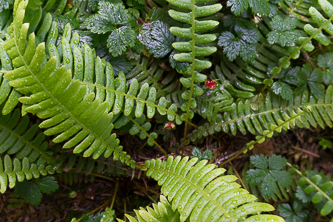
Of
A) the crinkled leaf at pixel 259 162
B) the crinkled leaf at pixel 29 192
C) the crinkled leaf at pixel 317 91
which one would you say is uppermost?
the crinkled leaf at pixel 317 91

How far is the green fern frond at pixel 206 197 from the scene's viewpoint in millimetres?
1328

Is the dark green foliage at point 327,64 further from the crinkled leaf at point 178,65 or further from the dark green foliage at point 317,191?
the crinkled leaf at point 178,65

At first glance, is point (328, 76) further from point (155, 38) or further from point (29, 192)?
point (29, 192)

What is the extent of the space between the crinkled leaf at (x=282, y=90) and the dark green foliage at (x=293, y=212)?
1.09 meters

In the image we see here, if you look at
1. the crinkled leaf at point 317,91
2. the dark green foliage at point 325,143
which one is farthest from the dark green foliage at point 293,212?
the crinkled leaf at point 317,91

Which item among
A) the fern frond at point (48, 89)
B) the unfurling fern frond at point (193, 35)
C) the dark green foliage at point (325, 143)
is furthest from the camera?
the dark green foliage at point (325, 143)

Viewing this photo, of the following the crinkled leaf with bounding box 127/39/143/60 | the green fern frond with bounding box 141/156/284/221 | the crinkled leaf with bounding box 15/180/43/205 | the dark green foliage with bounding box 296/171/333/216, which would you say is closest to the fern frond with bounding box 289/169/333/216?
the dark green foliage with bounding box 296/171/333/216

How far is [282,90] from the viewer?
2148mm

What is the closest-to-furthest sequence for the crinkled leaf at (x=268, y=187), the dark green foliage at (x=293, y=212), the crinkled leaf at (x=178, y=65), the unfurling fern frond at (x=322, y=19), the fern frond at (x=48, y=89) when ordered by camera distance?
1. the fern frond at (x=48, y=89)
2. the unfurling fern frond at (x=322, y=19)
3. the crinkled leaf at (x=178, y=65)
4. the crinkled leaf at (x=268, y=187)
5. the dark green foliage at (x=293, y=212)

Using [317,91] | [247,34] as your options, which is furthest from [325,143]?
[247,34]

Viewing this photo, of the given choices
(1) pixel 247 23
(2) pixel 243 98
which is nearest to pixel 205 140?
(2) pixel 243 98

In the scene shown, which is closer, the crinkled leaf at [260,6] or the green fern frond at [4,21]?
the green fern frond at [4,21]

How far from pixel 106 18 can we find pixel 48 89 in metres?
0.75

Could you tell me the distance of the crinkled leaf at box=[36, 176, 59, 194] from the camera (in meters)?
1.97
